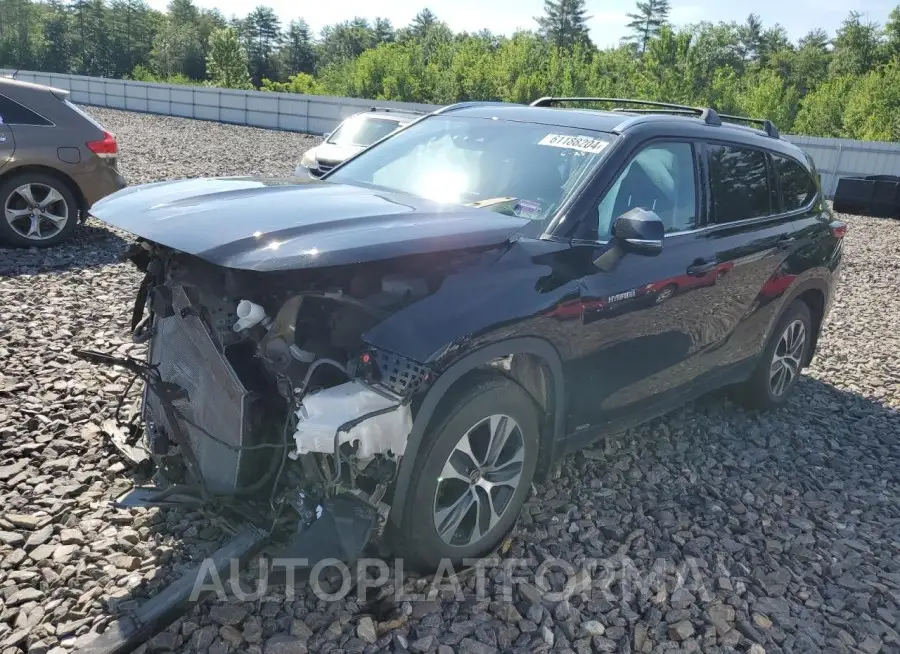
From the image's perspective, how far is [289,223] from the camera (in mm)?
2824

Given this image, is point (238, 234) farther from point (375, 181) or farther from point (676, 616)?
point (676, 616)

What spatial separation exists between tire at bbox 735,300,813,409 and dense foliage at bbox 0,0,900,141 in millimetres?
43995

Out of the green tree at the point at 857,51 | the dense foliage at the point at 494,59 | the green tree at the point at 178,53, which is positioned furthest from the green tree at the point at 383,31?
the green tree at the point at 857,51

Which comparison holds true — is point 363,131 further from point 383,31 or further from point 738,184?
point 383,31

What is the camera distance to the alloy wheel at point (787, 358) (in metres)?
5.19

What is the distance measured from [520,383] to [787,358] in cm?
287

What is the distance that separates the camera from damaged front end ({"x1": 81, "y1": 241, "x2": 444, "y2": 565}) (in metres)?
2.67

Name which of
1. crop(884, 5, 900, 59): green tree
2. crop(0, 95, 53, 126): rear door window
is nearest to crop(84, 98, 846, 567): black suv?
crop(0, 95, 53, 126): rear door window

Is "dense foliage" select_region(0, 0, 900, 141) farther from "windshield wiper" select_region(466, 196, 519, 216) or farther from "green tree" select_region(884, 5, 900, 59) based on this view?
"windshield wiper" select_region(466, 196, 519, 216)

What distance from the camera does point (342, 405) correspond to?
2.63m

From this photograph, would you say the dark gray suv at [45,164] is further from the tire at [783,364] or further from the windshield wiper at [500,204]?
the tire at [783,364]

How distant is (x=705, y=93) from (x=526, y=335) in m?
54.5

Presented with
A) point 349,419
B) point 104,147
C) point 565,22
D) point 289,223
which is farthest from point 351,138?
point 565,22

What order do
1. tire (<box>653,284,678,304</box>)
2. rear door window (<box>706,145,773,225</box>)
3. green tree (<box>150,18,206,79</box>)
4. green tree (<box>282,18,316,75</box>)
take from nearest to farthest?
tire (<box>653,284,678,304</box>) < rear door window (<box>706,145,773,225</box>) < green tree (<box>150,18,206,79</box>) < green tree (<box>282,18,316,75</box>)
